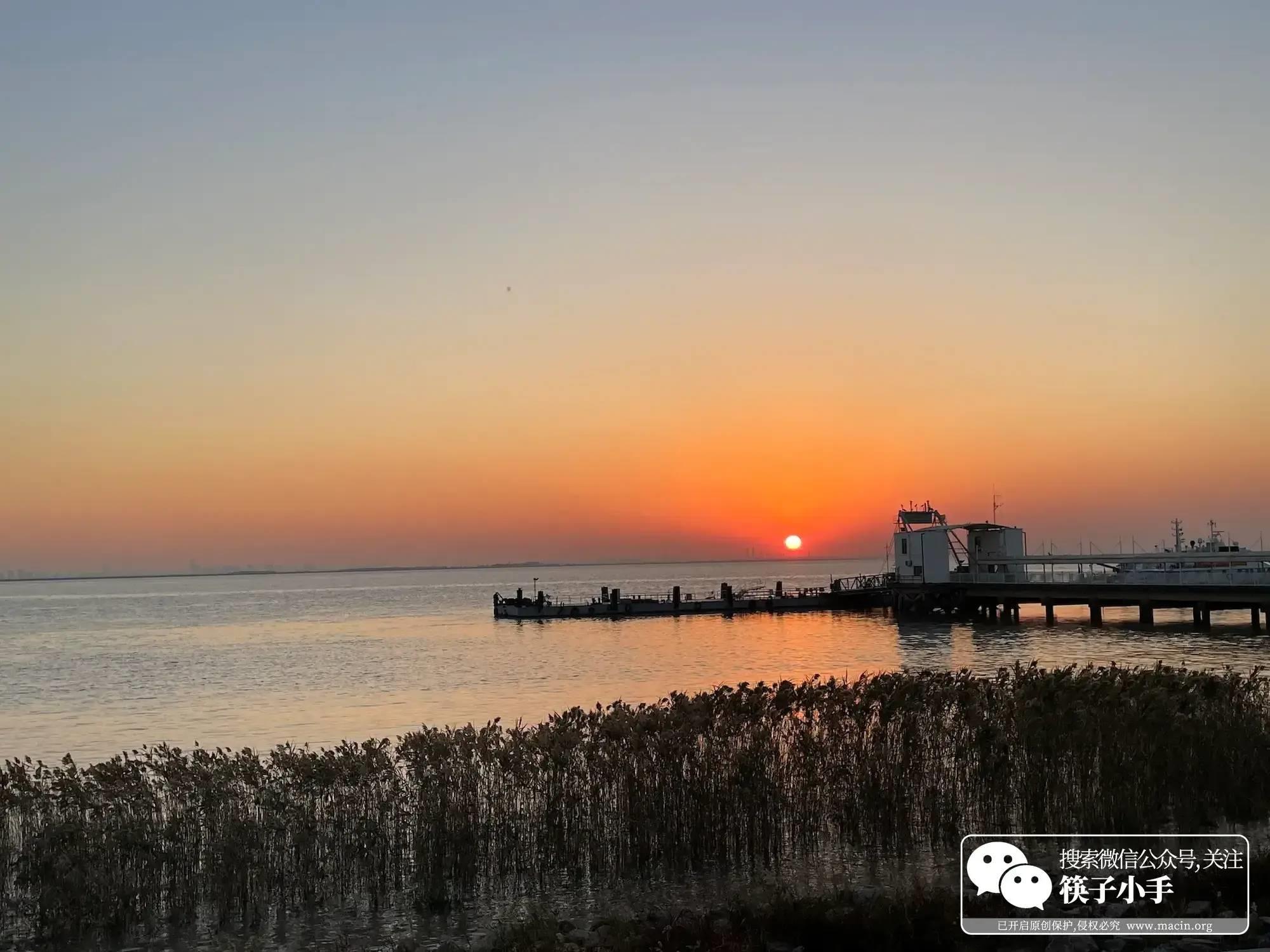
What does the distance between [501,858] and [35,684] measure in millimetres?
40487

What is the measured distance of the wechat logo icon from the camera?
35.9 ft

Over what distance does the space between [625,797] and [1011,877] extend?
17.2ft

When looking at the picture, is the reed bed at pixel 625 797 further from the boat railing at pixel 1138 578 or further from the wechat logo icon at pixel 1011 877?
the boat railing at pixel 1138 578

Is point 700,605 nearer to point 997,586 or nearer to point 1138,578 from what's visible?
point 997,586

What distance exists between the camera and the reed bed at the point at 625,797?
13172 mm

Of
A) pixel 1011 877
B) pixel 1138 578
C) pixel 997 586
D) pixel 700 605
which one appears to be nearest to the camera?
pixel 1011 877

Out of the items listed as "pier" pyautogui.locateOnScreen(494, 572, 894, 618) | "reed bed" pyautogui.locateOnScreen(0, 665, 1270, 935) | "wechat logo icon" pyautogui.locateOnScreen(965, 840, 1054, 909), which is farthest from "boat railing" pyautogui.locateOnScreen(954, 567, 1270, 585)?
"wechat logo icon" pyautogui.locateOnScreen(965, 840, 1054, 909)

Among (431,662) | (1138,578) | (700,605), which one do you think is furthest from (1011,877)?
(700,605)

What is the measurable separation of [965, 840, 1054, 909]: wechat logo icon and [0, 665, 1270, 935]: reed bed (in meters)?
2.09

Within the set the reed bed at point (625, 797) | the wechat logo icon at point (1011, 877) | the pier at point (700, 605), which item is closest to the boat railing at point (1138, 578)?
the pier at point (700, 605)

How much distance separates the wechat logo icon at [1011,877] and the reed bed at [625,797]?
6.87ft

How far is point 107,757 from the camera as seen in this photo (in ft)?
90.9

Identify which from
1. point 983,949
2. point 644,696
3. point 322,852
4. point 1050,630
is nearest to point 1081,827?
point 983,949

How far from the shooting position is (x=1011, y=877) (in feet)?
37.6
